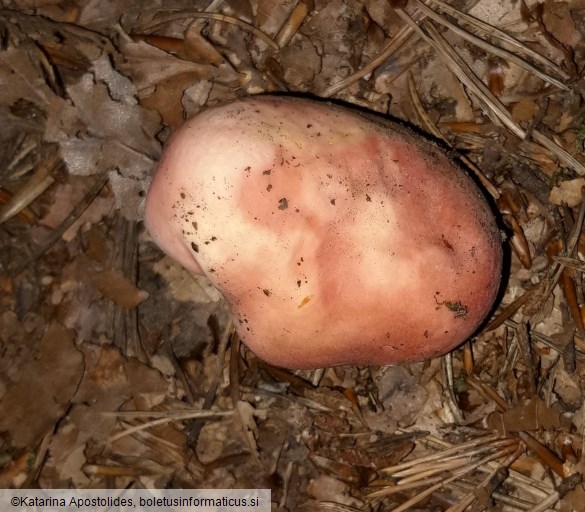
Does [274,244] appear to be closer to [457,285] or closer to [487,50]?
[457,285]

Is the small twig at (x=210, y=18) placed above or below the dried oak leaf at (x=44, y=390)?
above

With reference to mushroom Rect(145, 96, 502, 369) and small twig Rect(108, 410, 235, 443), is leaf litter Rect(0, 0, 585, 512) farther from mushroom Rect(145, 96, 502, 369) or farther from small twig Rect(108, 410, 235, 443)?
mushroom Rect(145, 96, 502, 369)

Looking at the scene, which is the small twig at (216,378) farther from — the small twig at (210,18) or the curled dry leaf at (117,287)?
the small twig at (210,18)

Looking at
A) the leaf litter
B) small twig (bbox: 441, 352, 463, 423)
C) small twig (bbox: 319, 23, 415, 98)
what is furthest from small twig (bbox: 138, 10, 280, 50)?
small twig (bbox: 441, 352, 463, 423)

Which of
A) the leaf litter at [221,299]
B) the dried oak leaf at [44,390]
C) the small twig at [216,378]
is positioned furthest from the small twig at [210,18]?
the dried oak leaf at [44,390]

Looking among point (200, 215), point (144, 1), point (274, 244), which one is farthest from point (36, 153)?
point (274, 244)
